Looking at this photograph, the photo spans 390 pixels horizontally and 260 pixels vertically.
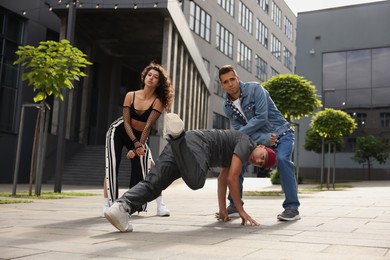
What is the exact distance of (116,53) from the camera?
28219 mm

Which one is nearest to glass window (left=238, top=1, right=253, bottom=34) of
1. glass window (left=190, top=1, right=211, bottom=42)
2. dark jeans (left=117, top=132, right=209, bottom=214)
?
glass window (left=190, top=1, right=211, bottom=42)

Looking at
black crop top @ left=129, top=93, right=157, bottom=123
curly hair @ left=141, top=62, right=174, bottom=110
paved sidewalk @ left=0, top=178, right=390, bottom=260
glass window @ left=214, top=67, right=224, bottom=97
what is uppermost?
glass window @ left=214, top=67, right=224, bottom=97

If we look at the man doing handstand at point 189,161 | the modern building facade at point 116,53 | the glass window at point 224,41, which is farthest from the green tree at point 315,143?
the man doing handstand at point 189,161

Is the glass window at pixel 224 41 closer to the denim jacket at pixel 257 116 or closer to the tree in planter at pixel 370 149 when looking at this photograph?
the tree in planter at pixel 370 149

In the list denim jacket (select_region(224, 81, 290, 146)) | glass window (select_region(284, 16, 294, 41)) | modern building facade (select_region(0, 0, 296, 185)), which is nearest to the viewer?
denim jacket (select_region(224, 81, 290, 146))

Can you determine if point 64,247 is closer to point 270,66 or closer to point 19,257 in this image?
point 19,257

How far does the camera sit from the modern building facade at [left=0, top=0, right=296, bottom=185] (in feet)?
61.8

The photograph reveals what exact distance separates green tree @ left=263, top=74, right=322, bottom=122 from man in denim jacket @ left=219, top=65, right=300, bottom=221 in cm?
935

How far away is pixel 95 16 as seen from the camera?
70.8 feet

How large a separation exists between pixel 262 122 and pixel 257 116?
3.7 inches

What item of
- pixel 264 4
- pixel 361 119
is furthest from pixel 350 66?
pixel 264 4

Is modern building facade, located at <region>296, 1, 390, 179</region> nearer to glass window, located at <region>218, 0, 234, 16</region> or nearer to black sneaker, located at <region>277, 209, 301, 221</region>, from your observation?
glass window, located at <region>218, 0, 234, 16</region>

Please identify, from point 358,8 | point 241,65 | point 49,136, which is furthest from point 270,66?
point 49,136

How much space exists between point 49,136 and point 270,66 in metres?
36.6
